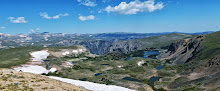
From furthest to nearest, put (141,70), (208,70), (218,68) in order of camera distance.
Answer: (141,70) → (208,70) → (218,68)

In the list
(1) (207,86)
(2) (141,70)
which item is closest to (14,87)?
(1) (207,86)

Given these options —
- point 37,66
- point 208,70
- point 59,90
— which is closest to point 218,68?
point 208,70

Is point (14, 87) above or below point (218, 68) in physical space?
above

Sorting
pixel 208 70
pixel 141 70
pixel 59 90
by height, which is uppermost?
pixel 59 90

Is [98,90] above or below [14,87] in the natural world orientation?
below

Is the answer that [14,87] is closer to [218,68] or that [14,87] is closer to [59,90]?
[59,90]

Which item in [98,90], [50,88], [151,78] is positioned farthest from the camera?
[151,78]

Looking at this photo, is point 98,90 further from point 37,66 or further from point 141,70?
point 37,66

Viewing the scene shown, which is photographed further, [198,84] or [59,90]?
[198,84]

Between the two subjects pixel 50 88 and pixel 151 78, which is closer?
pixel 50 88
